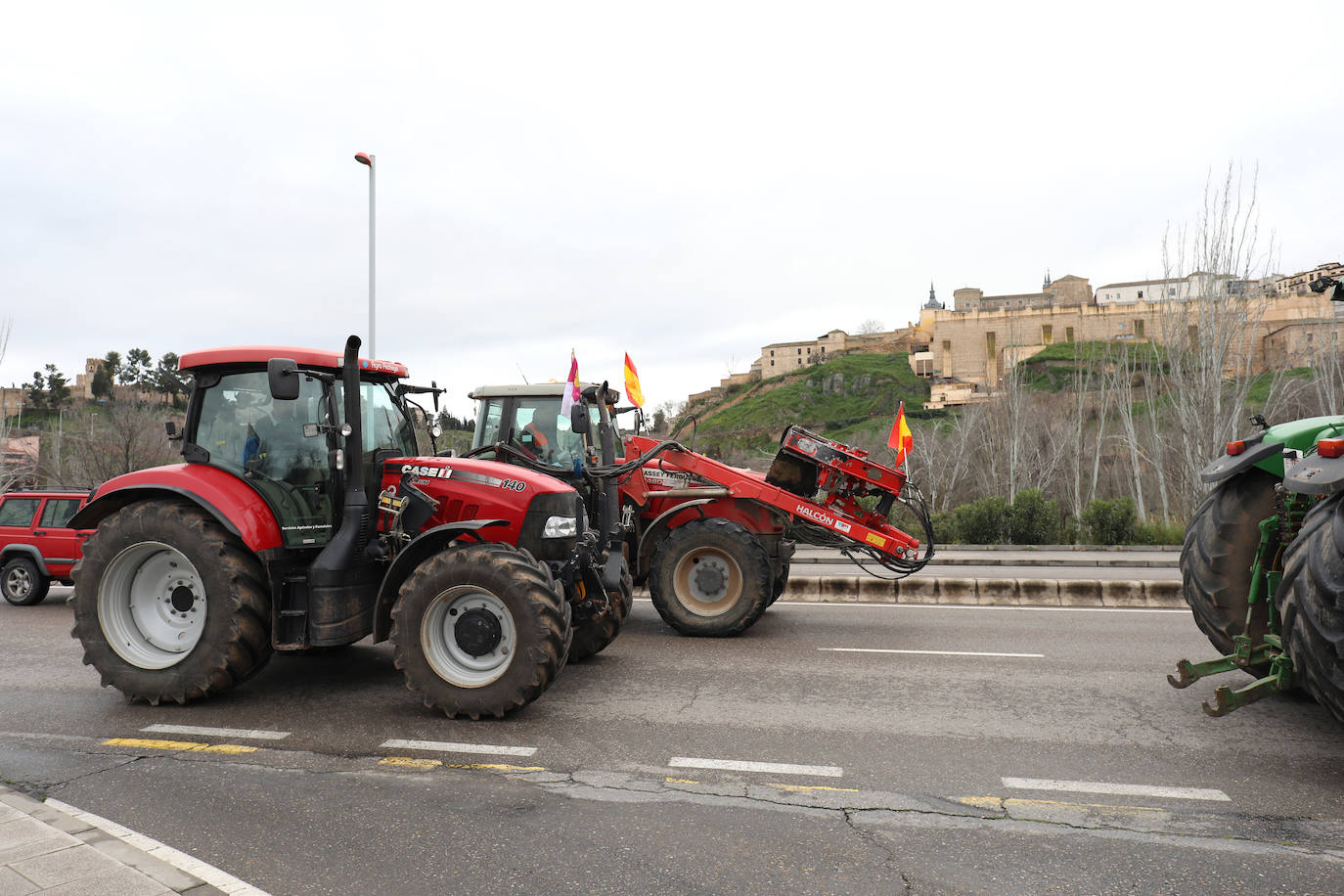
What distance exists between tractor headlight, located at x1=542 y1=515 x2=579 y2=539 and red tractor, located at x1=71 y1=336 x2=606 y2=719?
0.05 feet

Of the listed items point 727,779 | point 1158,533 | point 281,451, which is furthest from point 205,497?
point 1158,533

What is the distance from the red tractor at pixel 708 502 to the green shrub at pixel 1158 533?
1427 cm

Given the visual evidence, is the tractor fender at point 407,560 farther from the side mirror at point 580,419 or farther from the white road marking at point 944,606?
the white road marking at point 944,606

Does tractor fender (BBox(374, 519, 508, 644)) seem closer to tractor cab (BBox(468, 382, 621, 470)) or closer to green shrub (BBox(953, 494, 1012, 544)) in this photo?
tractor cab (BBox(468, 382, 621, 470))

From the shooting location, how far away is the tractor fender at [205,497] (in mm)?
5996

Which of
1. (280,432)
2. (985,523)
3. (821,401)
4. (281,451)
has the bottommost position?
(985,523)

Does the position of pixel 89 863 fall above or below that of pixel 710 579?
below

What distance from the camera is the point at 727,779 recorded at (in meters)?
4.77

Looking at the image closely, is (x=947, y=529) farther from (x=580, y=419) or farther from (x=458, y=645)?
(x=458, y=645)

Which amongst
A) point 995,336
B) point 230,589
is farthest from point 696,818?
point 995,336

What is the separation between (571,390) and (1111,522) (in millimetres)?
18333

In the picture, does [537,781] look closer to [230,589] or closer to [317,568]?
[317,568]

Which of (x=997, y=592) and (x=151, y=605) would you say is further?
(x=997, y=592)

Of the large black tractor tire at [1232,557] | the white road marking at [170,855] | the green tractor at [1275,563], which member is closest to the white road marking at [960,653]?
the green tractor at [1275,563]
